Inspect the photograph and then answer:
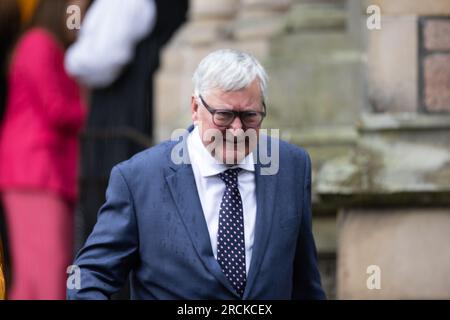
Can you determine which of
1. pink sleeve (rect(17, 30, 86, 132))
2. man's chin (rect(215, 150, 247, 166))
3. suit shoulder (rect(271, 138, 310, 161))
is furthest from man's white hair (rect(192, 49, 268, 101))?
pink sleeve (rect(17, 30, 86, 132))

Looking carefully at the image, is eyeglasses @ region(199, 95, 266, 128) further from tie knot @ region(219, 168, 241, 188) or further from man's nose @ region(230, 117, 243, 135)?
tie knot @ region(219, 168, 241, 188)

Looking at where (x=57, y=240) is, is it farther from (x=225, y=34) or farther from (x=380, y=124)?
(x=380, y=124)

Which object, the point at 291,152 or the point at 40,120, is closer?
the point at 291,152

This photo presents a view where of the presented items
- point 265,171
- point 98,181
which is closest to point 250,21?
point 98,181

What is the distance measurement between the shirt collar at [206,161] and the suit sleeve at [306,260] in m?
0.23

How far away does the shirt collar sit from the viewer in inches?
236

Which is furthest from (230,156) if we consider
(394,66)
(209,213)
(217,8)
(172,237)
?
(217,8)

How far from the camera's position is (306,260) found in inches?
243

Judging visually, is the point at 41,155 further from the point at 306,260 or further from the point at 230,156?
the point at 230,156

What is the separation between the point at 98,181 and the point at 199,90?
18.7 feet

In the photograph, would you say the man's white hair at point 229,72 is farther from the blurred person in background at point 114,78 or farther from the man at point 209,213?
the blurred person in background at point 114,78

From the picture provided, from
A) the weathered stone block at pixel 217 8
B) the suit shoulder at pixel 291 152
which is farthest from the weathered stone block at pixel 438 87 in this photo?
the suit shoulder at pixel 291 152

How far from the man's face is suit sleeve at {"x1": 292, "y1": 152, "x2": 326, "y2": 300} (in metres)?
0.32

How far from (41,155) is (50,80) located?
479 mm
